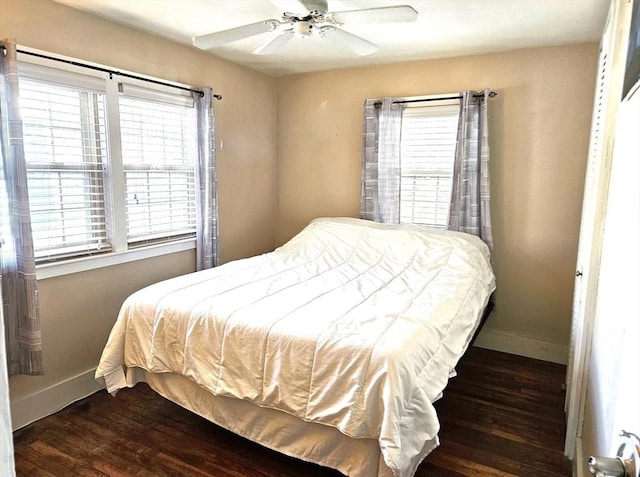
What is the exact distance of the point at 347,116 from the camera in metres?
3.92

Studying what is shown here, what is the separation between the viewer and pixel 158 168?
3109 mm

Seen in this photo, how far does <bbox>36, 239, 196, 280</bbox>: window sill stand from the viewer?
247 cm

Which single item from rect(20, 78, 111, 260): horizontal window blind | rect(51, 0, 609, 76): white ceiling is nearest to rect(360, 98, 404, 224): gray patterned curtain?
rect(51, 0, 609, 76): white ceiling

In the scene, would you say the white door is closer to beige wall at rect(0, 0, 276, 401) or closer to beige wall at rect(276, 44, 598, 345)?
beige wall at rect(276, 44, 598, 345)

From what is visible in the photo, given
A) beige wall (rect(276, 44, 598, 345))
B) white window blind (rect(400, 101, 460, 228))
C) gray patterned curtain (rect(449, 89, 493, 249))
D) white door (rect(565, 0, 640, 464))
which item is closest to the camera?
white door (rect(565, 0, 640, 464))

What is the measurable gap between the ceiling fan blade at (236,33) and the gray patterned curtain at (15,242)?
3.04 feet

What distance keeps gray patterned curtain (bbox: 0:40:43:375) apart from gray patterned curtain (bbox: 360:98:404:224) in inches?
97.5

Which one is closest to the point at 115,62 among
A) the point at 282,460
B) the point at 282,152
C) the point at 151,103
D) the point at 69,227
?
the point at 151,103

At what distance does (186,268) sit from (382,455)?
2.24 meters

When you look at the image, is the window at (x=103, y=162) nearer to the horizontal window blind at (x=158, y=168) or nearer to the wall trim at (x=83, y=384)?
the horizontal window blind at (x=158, y=168)

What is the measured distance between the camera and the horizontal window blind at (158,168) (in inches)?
115

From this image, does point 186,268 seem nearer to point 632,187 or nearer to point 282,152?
point 282,152

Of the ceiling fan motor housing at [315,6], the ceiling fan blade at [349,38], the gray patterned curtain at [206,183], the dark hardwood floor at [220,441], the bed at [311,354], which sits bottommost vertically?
the dark hardwood floor at [220,441]

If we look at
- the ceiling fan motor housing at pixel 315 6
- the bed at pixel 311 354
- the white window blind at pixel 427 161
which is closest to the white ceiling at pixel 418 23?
the ceiling fan motor housing at pixel 315 6
